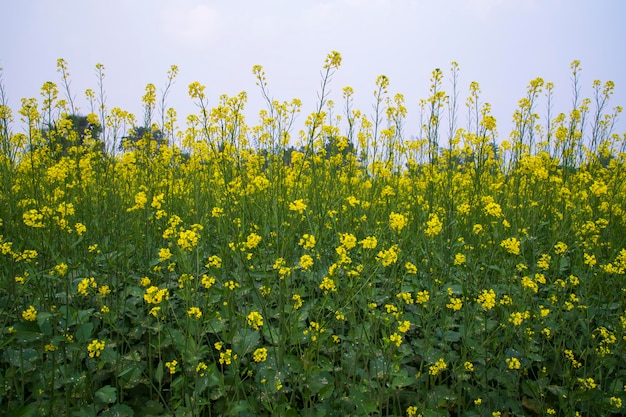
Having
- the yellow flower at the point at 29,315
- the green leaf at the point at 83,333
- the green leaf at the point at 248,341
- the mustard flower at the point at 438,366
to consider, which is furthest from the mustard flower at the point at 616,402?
the yellow flower at the point at 29,315

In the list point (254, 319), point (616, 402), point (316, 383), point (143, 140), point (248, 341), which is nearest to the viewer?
point (254, 319)

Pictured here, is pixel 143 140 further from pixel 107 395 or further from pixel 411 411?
pixel 411 411

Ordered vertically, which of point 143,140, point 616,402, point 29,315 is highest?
point 143,140

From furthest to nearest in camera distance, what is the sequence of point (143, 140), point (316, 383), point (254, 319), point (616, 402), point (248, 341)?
point (143, 140)
point (616, 402)
point (248, 341)
point (316, 383)
point (254, 319)

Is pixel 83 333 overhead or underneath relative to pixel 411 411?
overhead

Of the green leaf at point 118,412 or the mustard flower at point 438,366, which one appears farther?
the mustard flower at point 438,366

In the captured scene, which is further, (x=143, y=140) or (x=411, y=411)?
(x=143, y=140)

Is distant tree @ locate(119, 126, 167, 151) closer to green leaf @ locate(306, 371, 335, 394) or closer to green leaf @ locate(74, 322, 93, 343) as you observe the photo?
green leaf @ locate(74, 322, 93, 343)

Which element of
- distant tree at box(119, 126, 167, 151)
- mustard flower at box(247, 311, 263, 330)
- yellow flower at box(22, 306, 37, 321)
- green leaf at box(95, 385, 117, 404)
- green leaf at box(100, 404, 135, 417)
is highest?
distant tree at box(119, 126, 167, 151)

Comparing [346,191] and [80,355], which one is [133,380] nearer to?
[80,355]

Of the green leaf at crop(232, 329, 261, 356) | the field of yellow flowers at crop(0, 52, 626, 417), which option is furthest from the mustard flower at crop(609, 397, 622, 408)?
the green leaf at crop(232, 329, 261, 356)

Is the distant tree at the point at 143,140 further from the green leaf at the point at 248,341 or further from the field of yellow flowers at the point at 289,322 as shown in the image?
the green leaf at the point at 248,341

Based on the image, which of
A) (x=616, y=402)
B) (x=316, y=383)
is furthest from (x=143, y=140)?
(x=616, y=402)

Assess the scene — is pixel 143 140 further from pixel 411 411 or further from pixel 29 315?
pixel 411 411
